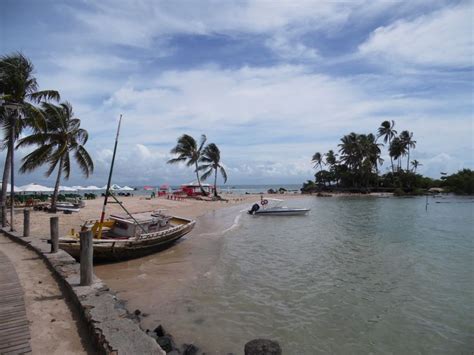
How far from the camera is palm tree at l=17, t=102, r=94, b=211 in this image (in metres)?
21.5

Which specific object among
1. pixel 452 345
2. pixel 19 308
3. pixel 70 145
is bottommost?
pixel 452 345

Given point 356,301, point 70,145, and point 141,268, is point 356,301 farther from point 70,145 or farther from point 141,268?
point 70,145

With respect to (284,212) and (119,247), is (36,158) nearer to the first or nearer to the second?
(119,247)

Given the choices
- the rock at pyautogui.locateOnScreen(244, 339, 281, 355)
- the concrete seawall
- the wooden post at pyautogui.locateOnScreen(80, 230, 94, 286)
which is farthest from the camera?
the wooden post at pyautogui.locateOnScreen(80, 230, 94, 286)

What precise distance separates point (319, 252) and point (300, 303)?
6.59 metres

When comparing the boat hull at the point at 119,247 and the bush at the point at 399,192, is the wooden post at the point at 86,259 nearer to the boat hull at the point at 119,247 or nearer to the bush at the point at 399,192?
the boat hull at the point at 119,247

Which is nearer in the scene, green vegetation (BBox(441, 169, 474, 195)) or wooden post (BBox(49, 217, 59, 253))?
wooden post (BBox(49, 217, 59, 253))

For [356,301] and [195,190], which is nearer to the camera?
[356,301]

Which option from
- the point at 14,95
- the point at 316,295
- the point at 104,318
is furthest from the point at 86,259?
the point at 14,95

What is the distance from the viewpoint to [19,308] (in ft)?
19.2

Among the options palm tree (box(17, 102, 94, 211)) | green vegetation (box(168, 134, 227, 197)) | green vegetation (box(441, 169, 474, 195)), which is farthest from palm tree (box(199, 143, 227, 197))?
green vegetation (box(441, 169, 474, 195))

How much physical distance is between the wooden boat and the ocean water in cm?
56

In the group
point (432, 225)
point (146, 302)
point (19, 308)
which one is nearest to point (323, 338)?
point (146, 302)

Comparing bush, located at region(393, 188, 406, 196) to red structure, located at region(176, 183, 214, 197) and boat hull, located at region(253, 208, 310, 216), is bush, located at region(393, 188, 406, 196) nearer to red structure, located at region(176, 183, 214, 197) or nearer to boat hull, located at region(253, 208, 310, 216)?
red structure, located at region(176, 183, 214, 197)
